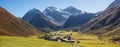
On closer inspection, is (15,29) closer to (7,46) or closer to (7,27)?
(7,27)

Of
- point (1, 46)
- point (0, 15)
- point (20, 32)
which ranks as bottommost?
point (1, 46)

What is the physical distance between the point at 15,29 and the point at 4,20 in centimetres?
1107

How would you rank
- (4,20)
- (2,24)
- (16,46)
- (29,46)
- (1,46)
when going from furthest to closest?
(4,20)
(2,24)
(29,46)
(16,46)
(1,46)

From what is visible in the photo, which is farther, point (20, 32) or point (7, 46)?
point (20, 32)

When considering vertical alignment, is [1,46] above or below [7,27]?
below

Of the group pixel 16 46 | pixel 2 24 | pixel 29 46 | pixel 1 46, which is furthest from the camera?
pixel 2 24

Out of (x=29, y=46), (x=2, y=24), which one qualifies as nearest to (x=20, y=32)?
(x=2, y=24)

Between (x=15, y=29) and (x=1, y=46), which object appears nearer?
(x=1, y=46)

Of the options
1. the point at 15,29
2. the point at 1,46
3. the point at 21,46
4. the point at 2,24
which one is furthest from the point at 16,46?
the point at 15,29

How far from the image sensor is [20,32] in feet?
642

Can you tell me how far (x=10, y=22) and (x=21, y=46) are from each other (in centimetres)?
13618

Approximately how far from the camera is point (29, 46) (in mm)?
69625

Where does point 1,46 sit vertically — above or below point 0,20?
below

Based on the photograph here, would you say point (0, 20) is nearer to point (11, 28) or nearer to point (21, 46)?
point (11, 28)
